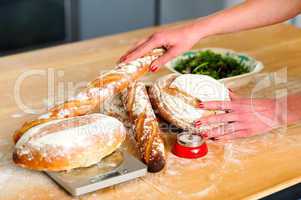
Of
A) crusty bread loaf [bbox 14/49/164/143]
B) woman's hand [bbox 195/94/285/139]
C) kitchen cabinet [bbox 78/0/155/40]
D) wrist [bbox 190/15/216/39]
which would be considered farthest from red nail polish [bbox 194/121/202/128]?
kitchen cabinet [bbox 78/0/155/40]

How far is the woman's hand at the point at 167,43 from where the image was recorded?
1458mm

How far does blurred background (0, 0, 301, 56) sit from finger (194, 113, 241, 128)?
185cm

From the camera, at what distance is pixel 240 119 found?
4.47 feet

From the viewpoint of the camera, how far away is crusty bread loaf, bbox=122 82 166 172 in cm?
124

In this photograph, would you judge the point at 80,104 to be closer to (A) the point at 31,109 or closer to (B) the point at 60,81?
(A) the point at 31,109

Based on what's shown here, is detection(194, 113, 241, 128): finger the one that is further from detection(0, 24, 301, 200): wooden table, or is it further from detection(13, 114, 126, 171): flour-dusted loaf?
detection(13, 114, 126, 171): flour-dusted loaf

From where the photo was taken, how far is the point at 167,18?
132 inches

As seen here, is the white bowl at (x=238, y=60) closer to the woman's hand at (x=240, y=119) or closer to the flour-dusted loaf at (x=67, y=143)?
the woman's hand at (x=240, y=119)

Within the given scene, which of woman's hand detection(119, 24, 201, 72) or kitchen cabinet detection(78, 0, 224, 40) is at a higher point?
woman's hand detection(119, 24, 201, 72)

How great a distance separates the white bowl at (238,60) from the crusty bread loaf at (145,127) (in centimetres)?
26

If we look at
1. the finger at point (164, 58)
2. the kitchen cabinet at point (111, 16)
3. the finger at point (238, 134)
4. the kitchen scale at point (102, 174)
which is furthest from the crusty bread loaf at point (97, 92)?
the kitchen cabinet at point (111, 16)

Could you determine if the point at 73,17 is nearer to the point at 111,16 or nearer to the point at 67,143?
the point at 111,16

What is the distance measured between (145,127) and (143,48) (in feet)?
0.78

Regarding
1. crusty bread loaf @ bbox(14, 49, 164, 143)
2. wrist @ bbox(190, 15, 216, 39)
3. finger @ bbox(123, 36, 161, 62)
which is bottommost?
crusty bread loaf @ bbox(14, 49, 164, 143)
